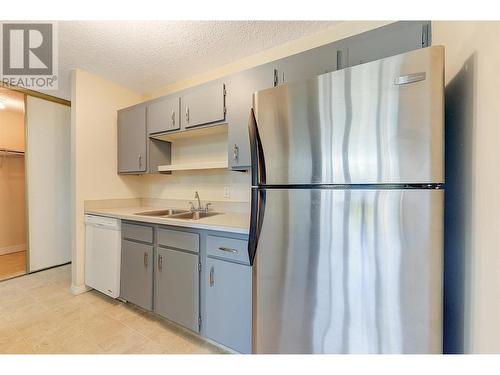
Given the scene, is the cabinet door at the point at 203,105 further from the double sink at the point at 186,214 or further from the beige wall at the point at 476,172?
the beige wall at the point at 476,172

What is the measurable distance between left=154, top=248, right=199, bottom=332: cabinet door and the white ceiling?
1.74m

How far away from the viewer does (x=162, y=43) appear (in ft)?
6.21

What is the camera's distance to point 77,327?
5.68 feet

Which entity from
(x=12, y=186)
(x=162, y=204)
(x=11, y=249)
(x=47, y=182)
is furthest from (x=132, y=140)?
(x=11, y=249)

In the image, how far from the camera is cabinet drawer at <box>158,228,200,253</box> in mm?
1583

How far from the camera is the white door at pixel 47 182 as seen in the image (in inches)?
109

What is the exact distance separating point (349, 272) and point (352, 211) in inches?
9.3

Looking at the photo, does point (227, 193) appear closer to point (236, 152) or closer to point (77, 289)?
point (236, 152)

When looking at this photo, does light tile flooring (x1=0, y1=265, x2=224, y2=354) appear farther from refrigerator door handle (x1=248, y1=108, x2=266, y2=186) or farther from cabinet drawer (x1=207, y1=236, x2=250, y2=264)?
refrigerator door handle (x1=248, y1=108, x2=266, y2=186)

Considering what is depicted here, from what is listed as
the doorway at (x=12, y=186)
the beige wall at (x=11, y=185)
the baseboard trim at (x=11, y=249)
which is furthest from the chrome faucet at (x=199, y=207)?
the baseboard trim at (x=11, y=249)

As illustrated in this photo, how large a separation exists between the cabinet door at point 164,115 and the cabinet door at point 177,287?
3.94 ft
